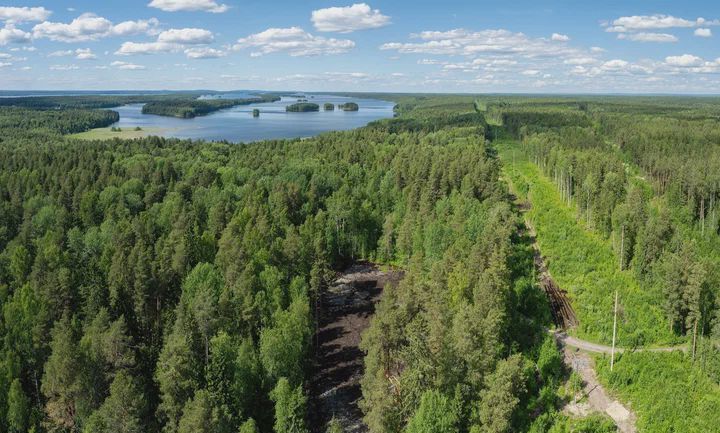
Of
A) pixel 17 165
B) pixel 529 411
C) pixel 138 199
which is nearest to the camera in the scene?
pixel 529 411

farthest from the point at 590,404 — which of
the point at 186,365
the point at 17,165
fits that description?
the point at 17,165

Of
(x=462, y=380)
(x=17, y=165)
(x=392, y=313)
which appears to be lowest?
(x=462, y=380)

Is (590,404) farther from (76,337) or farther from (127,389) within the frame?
(76,337)

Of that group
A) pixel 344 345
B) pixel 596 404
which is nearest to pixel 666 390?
pixel 596 404

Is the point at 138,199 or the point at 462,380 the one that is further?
the point at 138,199

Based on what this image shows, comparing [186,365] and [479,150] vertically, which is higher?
[479,150]

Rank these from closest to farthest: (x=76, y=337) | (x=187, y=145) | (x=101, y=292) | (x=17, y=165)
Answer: (x=76, y=337)
(x=101, y=292)
(x=17, y=165)
(x=187, y=145)

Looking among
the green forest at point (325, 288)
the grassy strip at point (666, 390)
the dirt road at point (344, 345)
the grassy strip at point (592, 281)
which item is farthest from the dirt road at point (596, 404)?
the dirt road at point (344, 345)

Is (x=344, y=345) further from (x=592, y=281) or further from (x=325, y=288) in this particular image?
(x=592, y=281)
